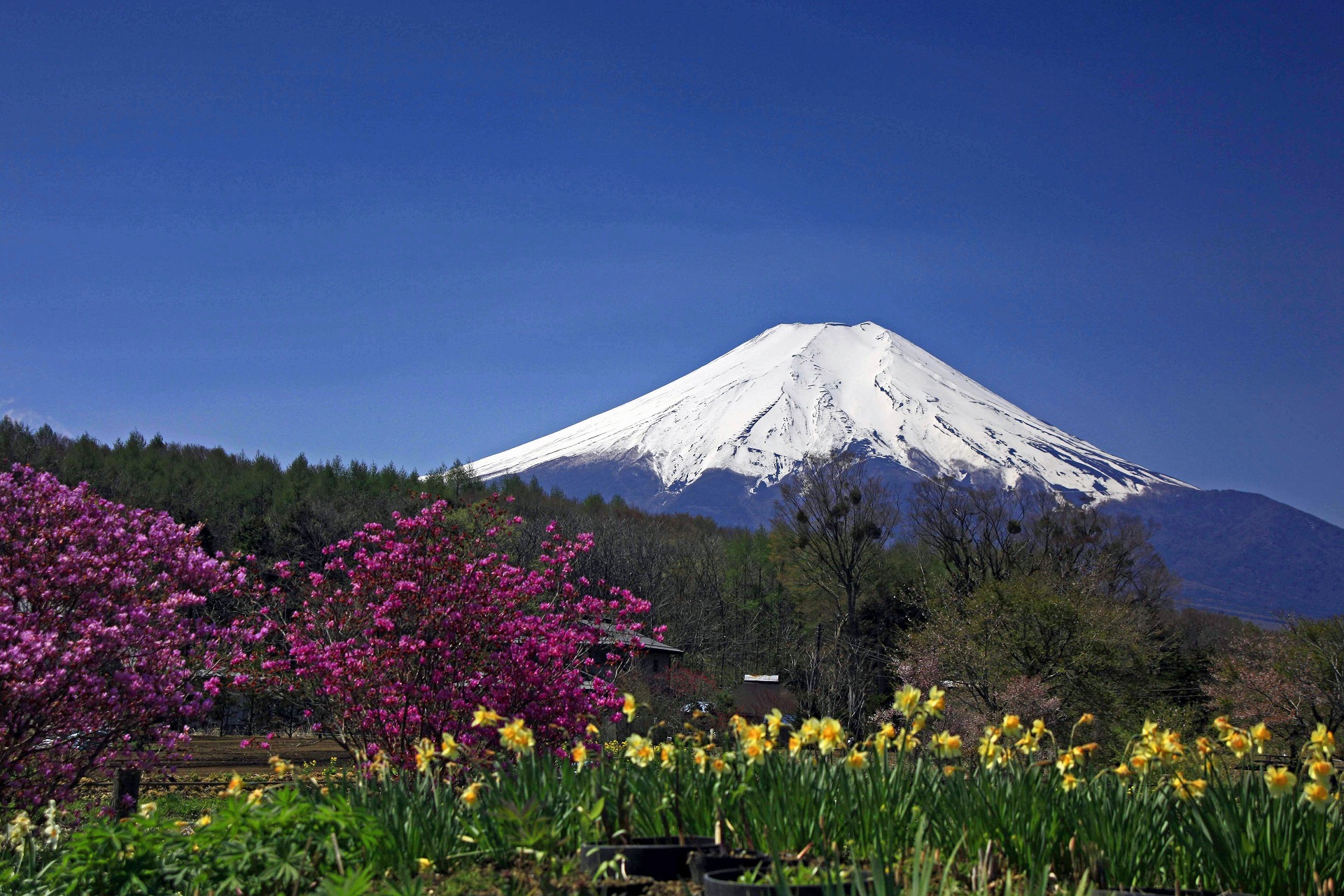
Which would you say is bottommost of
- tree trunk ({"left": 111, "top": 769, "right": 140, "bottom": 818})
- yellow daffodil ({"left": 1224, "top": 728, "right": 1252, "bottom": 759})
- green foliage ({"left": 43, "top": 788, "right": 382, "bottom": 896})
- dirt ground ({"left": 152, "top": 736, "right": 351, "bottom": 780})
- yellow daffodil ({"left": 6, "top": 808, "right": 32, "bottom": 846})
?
dirt ground ({"left": 152, "top": 736, "right": 351, "bottom": 780})

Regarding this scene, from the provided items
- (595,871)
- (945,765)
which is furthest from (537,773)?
(945,765)

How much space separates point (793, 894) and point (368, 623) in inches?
332

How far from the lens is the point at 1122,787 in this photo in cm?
397

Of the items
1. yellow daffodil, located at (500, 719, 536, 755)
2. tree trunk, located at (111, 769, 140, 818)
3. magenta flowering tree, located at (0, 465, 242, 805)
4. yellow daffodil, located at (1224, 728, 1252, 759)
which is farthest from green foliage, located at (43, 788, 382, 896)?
tree trunk, located at (111, 769, 140, 818)

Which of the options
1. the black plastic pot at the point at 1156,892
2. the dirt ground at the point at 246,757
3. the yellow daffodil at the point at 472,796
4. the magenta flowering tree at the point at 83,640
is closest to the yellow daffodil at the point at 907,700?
the black plastic pot at the point at 1156,892

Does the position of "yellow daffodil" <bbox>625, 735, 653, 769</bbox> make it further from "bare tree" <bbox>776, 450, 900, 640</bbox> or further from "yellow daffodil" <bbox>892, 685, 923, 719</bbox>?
"bare tree" <bbox>776, 450, 900, 640</bbox>

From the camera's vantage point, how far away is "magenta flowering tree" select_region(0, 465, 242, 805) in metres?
7.68

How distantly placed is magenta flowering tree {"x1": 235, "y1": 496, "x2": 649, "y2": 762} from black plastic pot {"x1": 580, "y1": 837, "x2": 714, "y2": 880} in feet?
19.4

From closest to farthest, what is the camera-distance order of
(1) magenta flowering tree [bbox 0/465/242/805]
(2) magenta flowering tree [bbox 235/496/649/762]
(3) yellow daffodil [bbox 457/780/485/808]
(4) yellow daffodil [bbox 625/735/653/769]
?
(3) yellow daffodil [bbox 457/780/485/808]
(4) yellow daffodil [bbox 625/735/653/769]
(1) magenta flowering tree [bbox 0/465/242/805]
(2) magenta flowering tree [bbox 235/496/649/762]

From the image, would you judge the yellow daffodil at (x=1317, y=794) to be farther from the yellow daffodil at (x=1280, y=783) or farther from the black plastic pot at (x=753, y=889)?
the black plastic pot at (x=753, y=889)

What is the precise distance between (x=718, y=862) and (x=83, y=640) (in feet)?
21.6

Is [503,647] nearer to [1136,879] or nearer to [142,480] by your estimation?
[1136,879]

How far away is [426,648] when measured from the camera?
983cm

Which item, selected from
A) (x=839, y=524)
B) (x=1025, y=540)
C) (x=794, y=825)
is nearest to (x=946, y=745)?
(x=794, y=825)
